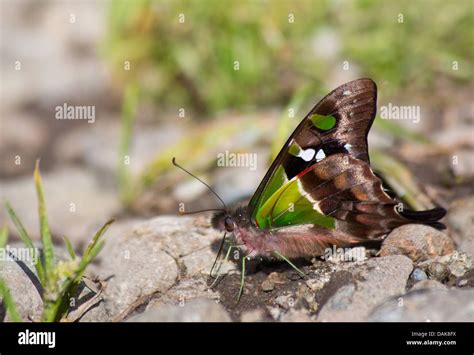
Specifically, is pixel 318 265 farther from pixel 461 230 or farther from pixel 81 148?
pixel 81 148

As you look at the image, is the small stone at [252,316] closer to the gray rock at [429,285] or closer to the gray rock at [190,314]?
the gray rock at [190,314]

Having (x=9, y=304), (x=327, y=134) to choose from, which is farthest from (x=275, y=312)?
(x=9, y=304)

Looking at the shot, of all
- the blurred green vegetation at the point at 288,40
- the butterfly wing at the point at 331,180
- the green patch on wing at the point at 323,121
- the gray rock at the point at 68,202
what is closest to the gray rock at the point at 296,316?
the butterfly wing at the point at 331,180

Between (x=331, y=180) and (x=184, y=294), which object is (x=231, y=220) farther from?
(x=331, y=180)

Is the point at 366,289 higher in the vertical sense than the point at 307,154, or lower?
lower

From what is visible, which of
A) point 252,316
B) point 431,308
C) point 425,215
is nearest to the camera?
point 431,308

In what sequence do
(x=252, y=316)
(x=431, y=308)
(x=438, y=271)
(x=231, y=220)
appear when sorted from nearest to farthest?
1. (x=431, y=308)
2. (x=252, y=316)
3. (x=438, y=271)
4. (x=231, y=220)
